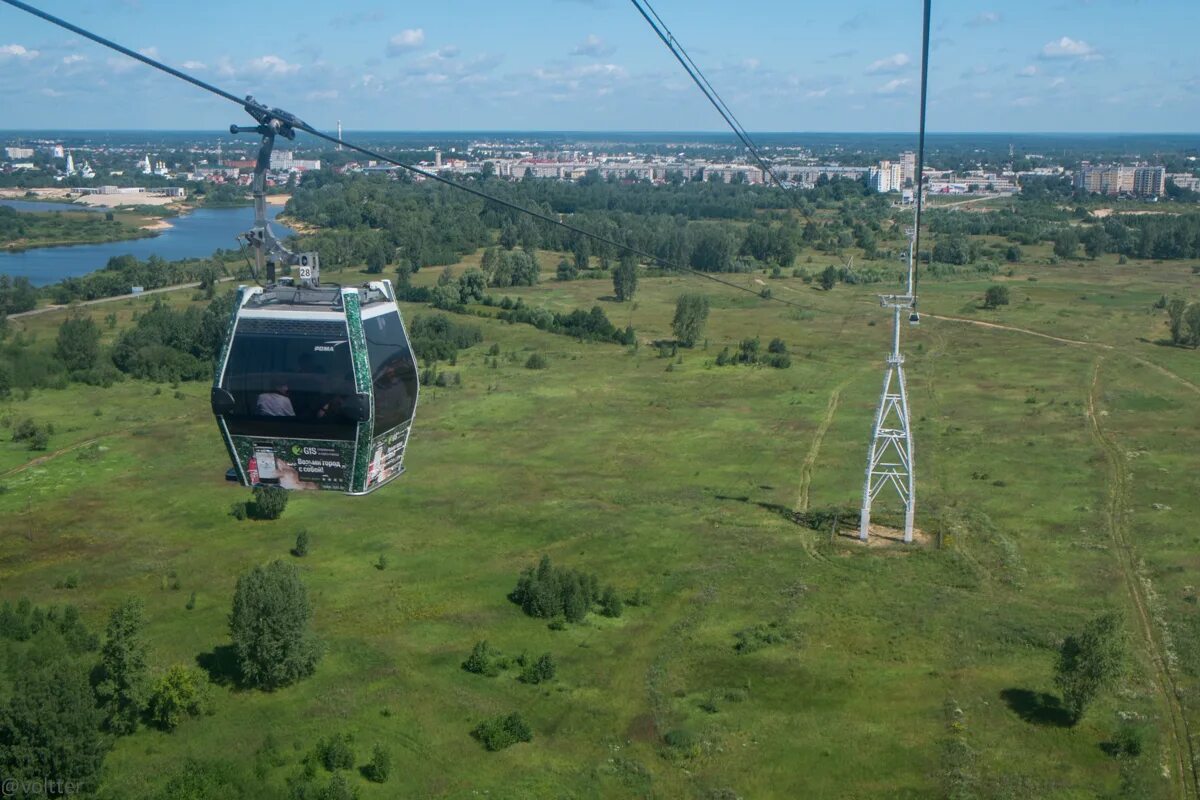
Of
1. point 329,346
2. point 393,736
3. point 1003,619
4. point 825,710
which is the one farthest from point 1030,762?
point 329,346

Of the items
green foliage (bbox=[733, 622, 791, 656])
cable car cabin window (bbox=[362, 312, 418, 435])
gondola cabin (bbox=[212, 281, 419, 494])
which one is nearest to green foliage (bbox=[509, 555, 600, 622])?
green foliage (bbox=[733, 622, 791, 656])

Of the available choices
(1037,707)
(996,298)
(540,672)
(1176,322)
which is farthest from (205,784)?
(996,298)

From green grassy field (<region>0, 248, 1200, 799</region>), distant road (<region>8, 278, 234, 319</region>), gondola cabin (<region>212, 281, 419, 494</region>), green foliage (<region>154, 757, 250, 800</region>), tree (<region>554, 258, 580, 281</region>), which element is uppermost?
gondola cabin (<region>212, 281, 419, 494</region>)

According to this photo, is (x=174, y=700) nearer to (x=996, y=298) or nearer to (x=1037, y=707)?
(x=1037, y=707)

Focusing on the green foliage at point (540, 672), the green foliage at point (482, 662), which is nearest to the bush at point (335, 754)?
the green foliage at point (482, 662)

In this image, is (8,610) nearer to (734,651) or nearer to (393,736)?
(393,736)

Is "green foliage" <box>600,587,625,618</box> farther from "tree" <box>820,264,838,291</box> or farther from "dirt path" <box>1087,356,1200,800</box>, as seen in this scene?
"tree" <box>820,264,838,291</box>
